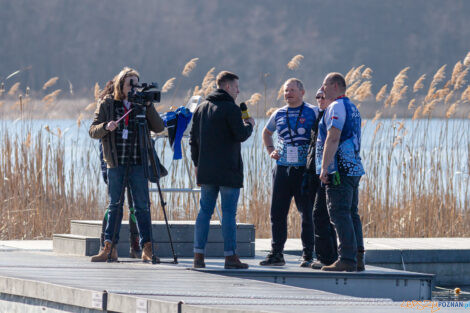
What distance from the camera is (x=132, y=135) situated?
792 cm

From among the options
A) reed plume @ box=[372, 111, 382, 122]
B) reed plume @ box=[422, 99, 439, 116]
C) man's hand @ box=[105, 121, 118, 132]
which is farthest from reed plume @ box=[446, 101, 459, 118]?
man's hand @ box=[105, 121, 118, 132]

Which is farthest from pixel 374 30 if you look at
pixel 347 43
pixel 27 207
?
pixel 27 207

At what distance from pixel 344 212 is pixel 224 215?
931 mm

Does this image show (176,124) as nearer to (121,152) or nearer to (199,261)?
(121,152)

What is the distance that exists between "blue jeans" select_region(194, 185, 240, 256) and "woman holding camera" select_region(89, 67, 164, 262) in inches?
20.1

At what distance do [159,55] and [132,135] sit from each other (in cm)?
8702

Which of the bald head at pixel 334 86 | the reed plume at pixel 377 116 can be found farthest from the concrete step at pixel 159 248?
the reed plume at pixel 377 116

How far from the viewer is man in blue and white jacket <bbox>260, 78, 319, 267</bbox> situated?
7.98 m

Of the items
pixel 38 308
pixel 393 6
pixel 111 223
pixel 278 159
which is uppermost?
pixel 393 6

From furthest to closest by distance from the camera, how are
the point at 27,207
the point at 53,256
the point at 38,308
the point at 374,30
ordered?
the point at 374,30, the point at 27,207, the point at 53,256, the point at 38,308

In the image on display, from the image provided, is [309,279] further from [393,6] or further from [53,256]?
[393,6]

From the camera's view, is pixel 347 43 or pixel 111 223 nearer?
pixel 111 223

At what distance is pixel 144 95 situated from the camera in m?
7.73

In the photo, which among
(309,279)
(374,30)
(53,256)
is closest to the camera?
(309,279)
